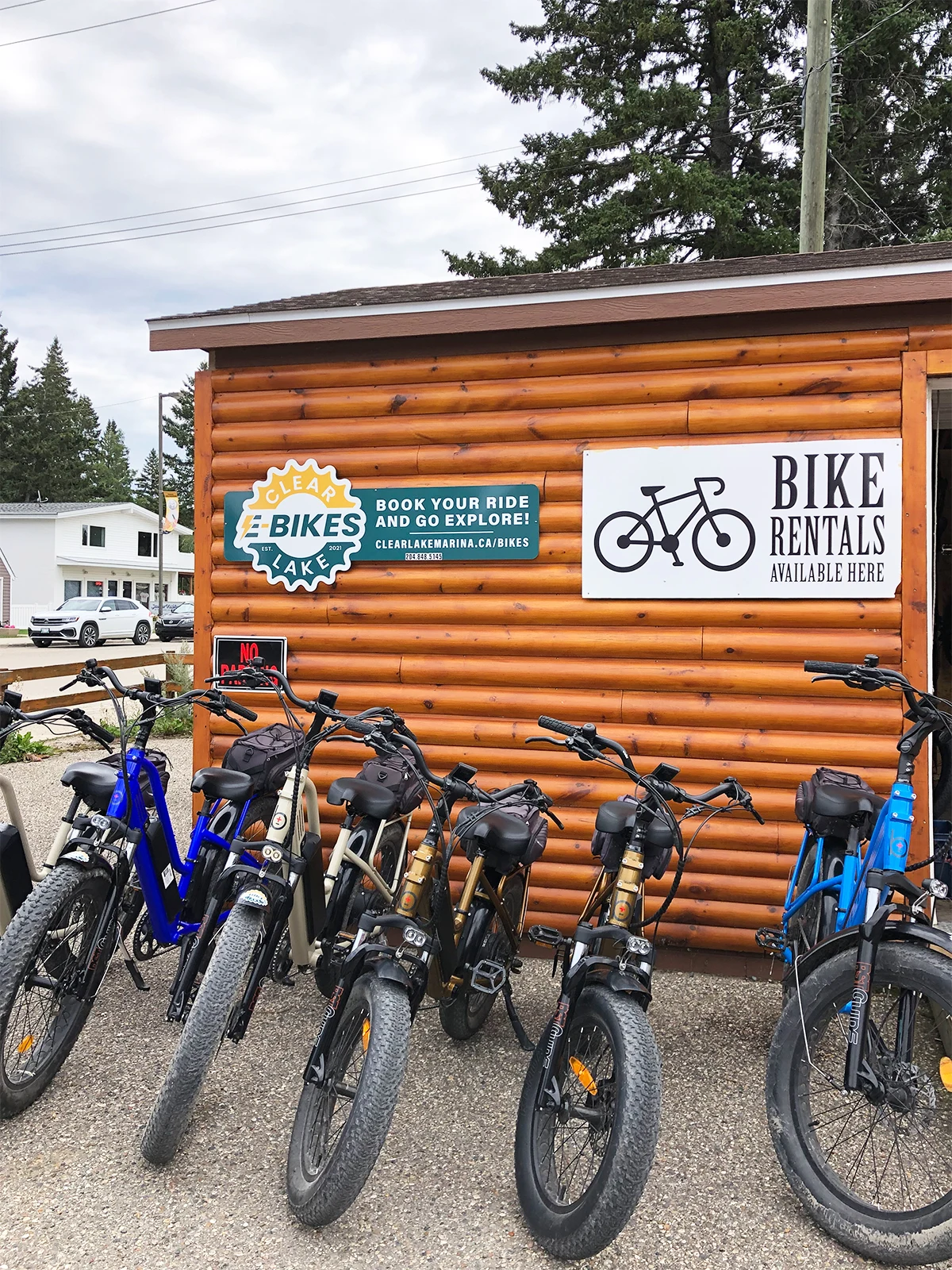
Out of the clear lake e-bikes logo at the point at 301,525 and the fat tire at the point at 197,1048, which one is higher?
the clear lake e-bikes logo at the point at 301,525

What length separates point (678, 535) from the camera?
4.30 metres

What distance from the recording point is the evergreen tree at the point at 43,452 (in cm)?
5369

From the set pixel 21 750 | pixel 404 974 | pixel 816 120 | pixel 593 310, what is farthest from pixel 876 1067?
pixel 21 750

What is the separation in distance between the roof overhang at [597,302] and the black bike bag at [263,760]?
211cm

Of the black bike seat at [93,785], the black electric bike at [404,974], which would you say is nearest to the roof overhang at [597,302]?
the black electric bike at [404,974]

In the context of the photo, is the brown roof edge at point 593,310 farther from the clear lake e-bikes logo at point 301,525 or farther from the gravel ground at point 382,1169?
the gravel ground at point 382,1169

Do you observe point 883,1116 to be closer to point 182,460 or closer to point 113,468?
point 182,460

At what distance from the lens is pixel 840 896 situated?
3027 mm

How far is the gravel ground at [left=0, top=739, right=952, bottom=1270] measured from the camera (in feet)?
7.87

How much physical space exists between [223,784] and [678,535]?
7.66 ft

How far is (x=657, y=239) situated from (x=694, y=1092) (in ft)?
52.5

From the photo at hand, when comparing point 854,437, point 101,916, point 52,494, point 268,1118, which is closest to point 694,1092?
point 268,1118

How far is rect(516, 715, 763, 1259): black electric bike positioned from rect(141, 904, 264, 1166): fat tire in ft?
2.94

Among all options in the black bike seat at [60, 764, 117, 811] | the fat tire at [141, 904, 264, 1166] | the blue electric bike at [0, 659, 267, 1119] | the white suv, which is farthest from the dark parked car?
the fat tire at [141, 904, 264, 1166]
